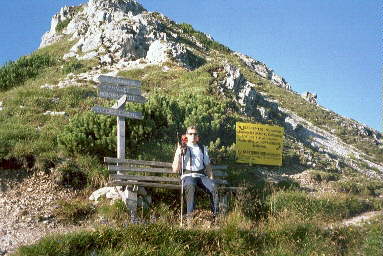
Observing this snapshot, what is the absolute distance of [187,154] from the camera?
31.7 feet

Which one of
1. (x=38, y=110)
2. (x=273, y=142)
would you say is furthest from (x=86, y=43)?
(x=273, y=142)

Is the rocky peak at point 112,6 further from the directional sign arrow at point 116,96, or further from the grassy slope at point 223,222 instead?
the directional sign arrow at point 116,96

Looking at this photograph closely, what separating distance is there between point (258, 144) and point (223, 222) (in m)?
6.46

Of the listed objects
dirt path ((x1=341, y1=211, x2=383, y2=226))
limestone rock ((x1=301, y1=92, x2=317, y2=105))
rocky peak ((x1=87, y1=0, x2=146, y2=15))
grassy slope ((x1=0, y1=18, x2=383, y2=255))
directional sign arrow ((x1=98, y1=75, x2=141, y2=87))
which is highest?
rocky peak ((x1=87, y1=0, x2=146, y2=15))

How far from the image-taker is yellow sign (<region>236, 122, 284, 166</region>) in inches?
573

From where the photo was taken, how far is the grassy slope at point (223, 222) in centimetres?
742

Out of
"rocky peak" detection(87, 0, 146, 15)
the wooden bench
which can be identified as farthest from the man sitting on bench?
"rocky peak" detection(87, 0, 146, 15)

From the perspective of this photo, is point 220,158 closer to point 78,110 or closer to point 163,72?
point 78,110

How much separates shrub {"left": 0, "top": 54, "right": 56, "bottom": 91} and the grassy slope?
18.8 ft

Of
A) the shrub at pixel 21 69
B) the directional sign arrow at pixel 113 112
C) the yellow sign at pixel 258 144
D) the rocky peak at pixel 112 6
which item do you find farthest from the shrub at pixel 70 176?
the rocky peak at pixel 112 6

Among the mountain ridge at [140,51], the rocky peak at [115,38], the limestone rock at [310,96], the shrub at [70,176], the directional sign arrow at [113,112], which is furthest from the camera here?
the limestone rock at [310,96]

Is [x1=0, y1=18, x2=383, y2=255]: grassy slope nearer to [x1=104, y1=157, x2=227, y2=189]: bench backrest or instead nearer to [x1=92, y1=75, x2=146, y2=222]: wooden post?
[x1=104, y1=157, x2=227, y2=189]: bench backrest

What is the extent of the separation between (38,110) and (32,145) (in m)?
4.72

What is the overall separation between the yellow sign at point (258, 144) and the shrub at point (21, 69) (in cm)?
1449
